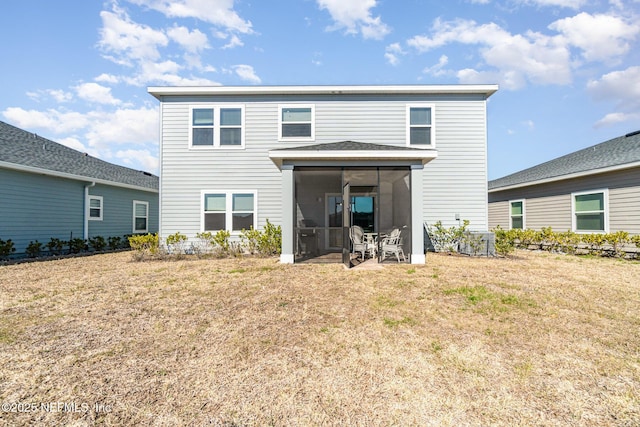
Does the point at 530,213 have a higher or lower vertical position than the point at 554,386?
higher

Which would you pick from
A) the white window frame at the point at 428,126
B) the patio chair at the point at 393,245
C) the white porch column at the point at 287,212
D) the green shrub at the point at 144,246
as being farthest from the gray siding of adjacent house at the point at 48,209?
the white window frame at the point at 428,126

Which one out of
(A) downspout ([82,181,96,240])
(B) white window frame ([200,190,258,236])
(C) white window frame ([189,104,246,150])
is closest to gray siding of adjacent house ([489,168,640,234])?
(B) white window frame ([200,190,258,236])

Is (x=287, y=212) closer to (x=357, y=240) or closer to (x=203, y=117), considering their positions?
(x=357, y=240)

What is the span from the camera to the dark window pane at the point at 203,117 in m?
10.9

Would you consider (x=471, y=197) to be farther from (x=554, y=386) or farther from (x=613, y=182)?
(x=554, y=386)

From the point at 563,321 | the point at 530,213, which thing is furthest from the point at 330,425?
the point at 530,213

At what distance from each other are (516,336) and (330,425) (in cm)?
277

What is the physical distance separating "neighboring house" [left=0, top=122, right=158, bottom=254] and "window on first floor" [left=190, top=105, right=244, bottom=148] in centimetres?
496

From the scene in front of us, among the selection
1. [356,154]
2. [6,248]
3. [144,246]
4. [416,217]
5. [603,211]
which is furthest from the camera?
[603,211]

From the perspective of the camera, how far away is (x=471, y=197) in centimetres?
1084

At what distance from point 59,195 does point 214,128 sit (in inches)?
247

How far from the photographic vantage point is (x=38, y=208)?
1068 centimetres

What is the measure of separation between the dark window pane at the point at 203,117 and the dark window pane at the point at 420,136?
279 inches

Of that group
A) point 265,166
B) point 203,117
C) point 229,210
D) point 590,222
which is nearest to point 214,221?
point 229,210
